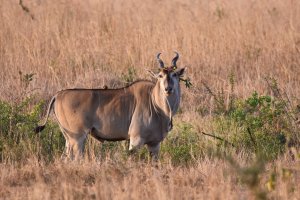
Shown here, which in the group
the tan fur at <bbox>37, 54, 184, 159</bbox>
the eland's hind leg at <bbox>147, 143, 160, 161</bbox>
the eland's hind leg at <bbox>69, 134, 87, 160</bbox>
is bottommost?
the eland's hind leg at <bbox>147, 143, 160, 161</bbox>

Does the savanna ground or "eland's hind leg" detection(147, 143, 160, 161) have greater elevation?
the savanna ground

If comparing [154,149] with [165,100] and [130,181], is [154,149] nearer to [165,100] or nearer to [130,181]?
[165,100]

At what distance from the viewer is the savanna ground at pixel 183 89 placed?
7.45 m

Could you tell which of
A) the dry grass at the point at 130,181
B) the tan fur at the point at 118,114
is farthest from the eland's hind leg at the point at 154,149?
the dry grass at the point at 130,181

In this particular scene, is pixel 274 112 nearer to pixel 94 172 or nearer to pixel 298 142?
pixel 298 142

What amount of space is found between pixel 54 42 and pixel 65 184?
7.75 m

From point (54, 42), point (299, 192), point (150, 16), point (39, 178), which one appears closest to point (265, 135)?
point (299, 192)

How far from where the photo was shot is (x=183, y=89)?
41.6 ft

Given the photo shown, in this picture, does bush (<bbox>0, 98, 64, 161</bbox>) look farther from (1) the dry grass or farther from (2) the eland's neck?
(2) the eland's neck

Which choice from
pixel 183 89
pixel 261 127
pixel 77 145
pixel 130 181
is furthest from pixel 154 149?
pixel 183 89

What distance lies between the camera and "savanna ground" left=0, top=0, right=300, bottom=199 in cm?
745

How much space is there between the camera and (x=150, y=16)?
16.3 m

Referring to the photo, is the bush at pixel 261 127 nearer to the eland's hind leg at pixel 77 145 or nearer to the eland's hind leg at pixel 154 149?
the eland's hind leg at pixel 154 149

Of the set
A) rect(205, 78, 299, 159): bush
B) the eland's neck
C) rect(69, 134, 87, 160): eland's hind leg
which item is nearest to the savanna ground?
rect(205, 78, 299, 159): bush
